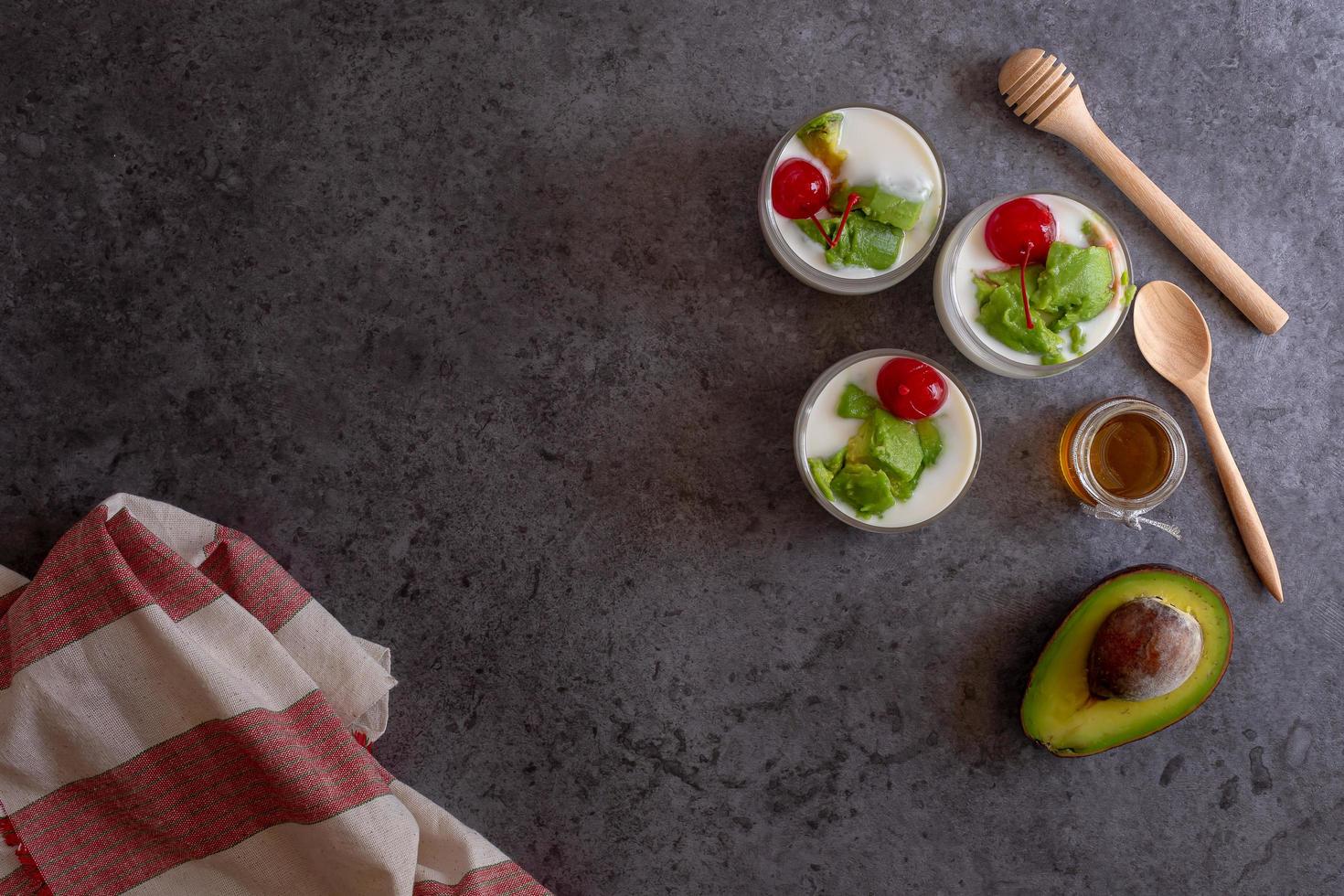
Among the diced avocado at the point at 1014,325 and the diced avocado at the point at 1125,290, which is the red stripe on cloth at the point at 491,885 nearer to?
the diced avocado at the point at 1014,325

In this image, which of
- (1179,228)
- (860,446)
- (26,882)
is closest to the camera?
(26,882)

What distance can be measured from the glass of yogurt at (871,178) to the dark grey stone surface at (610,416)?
0.11m

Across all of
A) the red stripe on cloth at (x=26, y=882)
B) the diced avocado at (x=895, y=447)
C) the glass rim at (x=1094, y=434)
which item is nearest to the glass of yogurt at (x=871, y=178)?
the diced avocado at (x=895, y=447)

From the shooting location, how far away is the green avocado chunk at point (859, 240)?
134 centimetres

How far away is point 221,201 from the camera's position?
1430mm

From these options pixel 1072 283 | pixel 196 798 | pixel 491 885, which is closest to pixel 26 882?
pixel 196 798

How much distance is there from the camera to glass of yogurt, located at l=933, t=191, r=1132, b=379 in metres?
1.37

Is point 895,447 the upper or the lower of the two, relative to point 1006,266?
lower

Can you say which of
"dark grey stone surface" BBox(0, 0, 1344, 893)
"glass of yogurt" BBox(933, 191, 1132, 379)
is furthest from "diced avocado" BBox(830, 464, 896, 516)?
"glass of yogurt" BBox(933, 191, 1132, 379)

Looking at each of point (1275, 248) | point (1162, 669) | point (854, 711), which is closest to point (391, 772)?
point (854, 711)

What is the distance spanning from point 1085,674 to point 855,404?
21.4 inches

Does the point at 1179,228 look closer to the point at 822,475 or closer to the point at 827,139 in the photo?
the point at 827,139

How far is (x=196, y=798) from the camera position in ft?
4.23

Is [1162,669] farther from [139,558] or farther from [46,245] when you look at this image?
[46,245]
